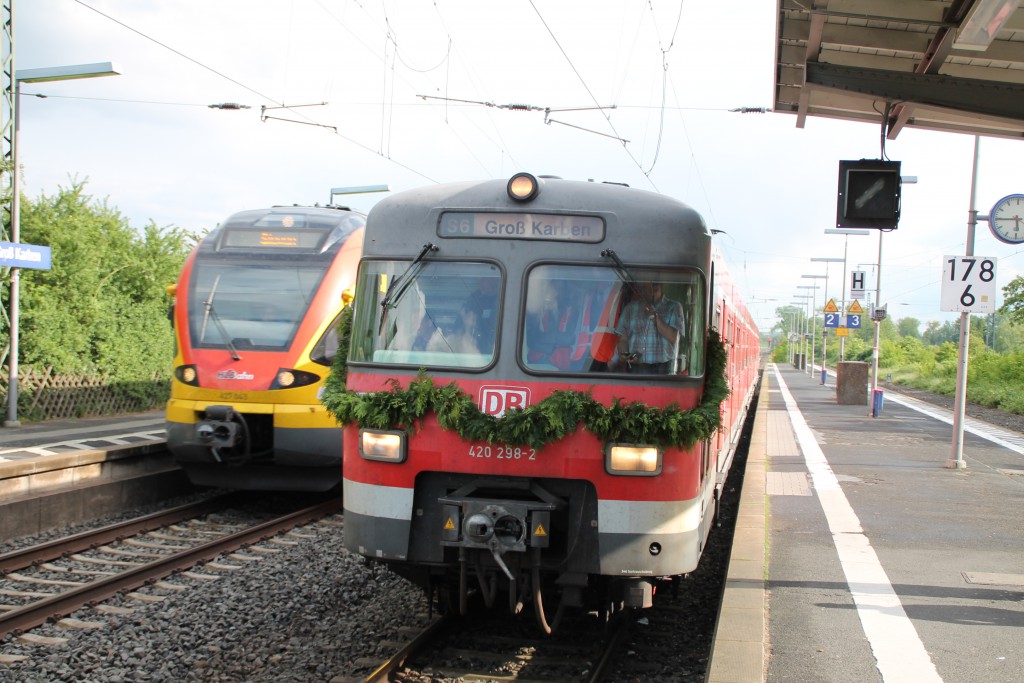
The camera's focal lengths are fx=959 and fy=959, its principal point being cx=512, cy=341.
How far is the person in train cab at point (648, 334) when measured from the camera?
227 inches

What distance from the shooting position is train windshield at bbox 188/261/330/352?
10.6 meters

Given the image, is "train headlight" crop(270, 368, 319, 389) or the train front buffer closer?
the train front buffer

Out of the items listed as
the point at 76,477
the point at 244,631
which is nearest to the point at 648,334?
the point at 244,631

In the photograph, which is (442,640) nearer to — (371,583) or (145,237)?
(371,583)

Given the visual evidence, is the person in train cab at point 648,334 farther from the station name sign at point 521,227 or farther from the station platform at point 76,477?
the station platform at point 76,477

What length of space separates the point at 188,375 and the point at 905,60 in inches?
311

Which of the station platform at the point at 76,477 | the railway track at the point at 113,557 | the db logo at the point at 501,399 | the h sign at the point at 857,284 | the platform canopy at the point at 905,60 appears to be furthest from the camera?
the h sign at the point at 857,284

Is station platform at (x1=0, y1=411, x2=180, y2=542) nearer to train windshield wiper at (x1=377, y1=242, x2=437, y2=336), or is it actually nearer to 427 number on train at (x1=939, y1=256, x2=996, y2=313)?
train windshield wiper at (x1=377, y1=242, x2=437, y2=336)

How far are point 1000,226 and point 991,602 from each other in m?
7.72

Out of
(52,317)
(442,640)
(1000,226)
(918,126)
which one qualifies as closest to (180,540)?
(442,640)

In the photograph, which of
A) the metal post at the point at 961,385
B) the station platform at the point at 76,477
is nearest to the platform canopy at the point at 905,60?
the metal post at the point at 961,385

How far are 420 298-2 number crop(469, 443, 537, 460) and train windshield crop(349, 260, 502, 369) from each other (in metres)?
0.51

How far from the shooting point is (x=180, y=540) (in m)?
9.68

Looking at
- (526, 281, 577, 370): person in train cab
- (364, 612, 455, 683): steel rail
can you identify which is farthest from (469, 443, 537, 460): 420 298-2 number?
(364, 612, 455, 683): steel rail
